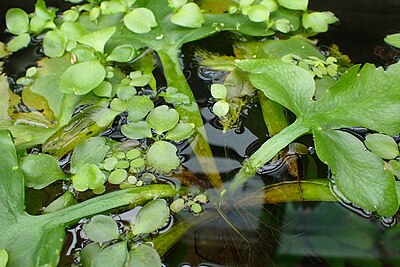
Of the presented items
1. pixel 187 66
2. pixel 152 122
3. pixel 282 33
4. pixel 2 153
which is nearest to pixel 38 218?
pixel 2 153

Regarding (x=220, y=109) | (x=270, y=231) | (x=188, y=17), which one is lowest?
(x=270, y=231)

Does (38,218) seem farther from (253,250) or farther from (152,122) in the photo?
(253,250)

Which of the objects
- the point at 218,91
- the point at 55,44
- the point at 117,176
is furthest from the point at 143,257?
the point at 55,44

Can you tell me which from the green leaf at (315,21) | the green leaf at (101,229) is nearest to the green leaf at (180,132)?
the green leaf at (101,229)

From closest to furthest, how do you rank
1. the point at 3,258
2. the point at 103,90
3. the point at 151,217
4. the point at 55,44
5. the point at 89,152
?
the point at 3,258 < the point at 151,217 < the point at 89,152 < the point at 103,90 < the point at 55,44

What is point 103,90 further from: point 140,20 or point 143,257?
point 143,257

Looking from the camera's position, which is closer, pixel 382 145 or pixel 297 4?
pixel 382 145

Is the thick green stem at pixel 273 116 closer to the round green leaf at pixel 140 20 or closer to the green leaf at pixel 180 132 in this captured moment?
the green leaf at pixel 180 132
